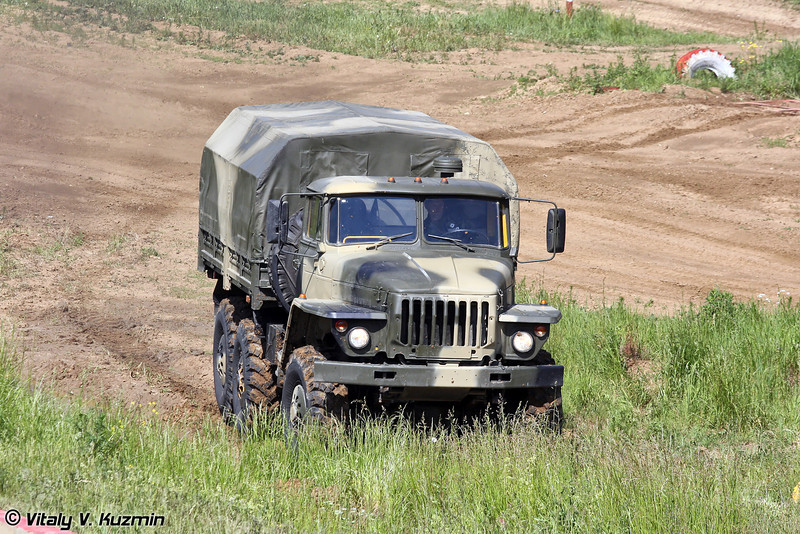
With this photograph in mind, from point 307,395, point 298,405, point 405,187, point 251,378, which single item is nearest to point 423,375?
point 307,395

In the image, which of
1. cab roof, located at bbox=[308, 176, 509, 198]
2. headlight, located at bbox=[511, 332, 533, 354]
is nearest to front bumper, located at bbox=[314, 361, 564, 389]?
headlight, located at bbox=[511, 332, 533, 354]

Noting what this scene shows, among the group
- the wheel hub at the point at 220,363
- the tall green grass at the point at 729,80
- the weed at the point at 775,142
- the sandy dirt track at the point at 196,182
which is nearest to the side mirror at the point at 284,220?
the sandy dirt track at the point at 196,182

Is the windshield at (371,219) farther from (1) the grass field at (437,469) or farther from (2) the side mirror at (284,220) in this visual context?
(1) the grass field at (437,469)

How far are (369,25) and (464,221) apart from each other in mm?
29490

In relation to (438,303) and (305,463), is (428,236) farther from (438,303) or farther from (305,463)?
(305,463)

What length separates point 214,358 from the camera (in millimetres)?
12844

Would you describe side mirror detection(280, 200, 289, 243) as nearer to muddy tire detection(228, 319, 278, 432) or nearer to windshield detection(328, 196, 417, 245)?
windshield detection(328, 196, 417, 245)

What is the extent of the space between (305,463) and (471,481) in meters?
1.43

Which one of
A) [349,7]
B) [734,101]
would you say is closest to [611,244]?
[734,101]

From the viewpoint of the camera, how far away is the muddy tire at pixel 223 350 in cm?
1200

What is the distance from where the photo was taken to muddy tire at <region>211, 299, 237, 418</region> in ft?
39.4

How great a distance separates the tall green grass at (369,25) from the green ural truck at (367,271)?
80.6ft

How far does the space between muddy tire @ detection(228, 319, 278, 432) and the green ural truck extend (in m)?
0.02

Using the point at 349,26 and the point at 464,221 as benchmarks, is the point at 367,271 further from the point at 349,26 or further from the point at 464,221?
the point at 349,26
